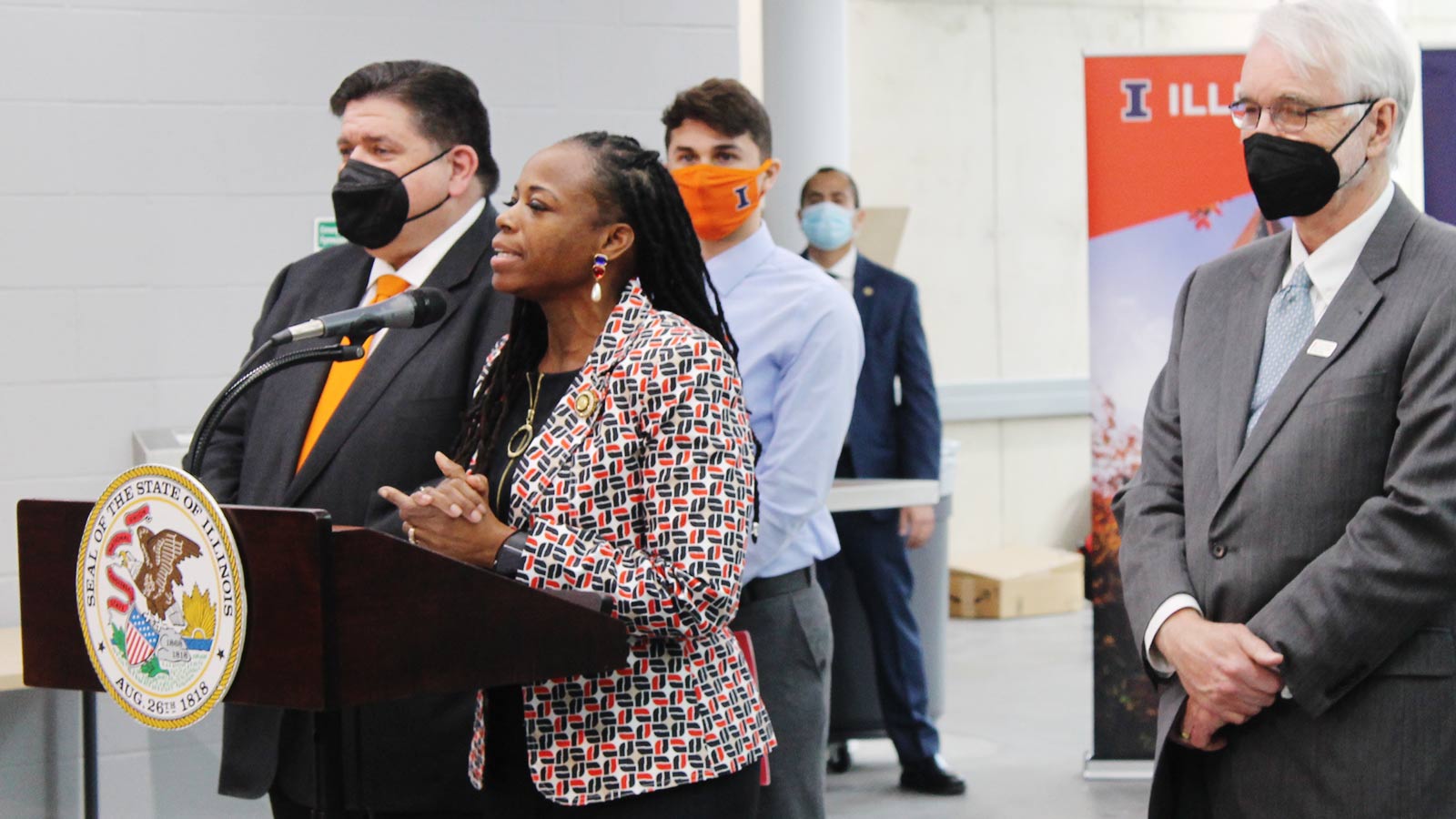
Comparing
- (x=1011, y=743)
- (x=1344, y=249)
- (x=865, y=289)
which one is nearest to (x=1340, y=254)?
(x=1344, y=249)

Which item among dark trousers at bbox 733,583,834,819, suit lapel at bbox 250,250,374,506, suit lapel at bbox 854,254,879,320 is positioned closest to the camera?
suit lapel at bbox 250,250,374,506

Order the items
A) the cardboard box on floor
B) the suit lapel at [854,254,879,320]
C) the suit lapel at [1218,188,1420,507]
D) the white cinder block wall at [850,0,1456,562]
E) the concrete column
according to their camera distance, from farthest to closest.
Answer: the white cinder block wall at [850,0,1456,562] < the cardboard box on floor < the concrete column < the suit lapel at [854,254,879,320] < the suit lapel at [1218,188,1420,507]

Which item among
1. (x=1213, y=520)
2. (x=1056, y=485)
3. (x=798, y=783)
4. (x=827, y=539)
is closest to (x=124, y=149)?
(x=827, y=539)

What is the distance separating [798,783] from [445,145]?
1083 mm

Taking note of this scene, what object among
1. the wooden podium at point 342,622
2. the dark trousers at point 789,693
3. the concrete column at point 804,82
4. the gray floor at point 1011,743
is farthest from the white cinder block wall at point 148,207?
the concrete column at point 804,82

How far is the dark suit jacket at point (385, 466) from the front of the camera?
78.7 inches

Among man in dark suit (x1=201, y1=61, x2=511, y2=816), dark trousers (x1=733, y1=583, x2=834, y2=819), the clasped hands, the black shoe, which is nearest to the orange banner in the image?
the black shoe

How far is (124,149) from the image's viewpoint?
11.3ft

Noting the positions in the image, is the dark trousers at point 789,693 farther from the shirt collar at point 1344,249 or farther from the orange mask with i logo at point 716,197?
the shirt collar at point 1344,249

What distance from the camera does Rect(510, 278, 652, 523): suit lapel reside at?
67.2 inches

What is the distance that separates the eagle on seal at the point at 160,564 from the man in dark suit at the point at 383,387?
412mm

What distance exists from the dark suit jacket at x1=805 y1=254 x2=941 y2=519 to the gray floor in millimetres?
885

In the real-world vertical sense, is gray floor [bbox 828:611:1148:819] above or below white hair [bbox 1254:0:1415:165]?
below

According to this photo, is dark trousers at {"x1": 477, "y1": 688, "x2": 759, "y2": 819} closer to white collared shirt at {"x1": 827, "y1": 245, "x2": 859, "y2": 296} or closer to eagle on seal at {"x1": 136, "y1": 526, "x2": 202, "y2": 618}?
eagle on seal at {"x1": 136, "y1": 526, "x2": 202, "y2": 618}
